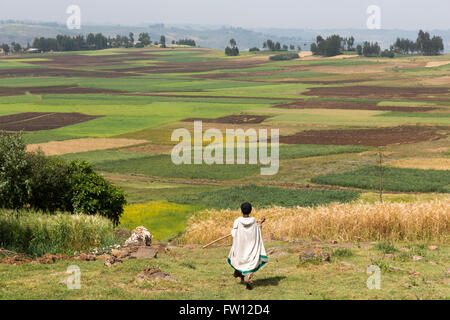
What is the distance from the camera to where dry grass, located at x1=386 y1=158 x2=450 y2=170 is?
190 ft

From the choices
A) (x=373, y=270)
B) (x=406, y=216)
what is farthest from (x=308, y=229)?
(x=373, y=270)

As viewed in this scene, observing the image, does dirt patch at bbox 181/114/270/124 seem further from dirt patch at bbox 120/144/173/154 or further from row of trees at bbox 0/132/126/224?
row of trees at bbox 0/132/126/224

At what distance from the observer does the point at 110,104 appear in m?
123

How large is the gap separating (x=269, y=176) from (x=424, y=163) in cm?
1596

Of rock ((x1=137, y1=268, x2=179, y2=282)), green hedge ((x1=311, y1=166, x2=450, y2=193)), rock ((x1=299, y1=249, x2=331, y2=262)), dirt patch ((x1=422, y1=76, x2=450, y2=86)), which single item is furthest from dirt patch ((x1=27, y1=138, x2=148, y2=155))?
dirt patch ((x1=422, y1=76, x2=450, y2=86))

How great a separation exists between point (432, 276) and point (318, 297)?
4156 millimetres

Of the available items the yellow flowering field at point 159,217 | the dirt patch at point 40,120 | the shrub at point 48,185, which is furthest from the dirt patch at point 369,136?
the shrub at point 48,185

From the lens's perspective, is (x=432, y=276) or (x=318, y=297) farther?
(x=432, y=276)

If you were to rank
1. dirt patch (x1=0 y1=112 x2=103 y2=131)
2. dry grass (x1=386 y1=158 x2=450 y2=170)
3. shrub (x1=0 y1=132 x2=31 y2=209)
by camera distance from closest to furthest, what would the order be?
shrub (x1=0 y1=132 x2=31 y2=209) → dry grass (x1=386 y1=158 x2=450 y2=170) → dirt patch (x1=0 y1=112 x2=103 y2=131)

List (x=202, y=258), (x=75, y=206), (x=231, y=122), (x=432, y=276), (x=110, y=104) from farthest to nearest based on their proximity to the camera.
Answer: (x=110, y=104) < (x=231, y=122) < (x=75, y=206) < (x=202, y=258) < (x=432, y=276)

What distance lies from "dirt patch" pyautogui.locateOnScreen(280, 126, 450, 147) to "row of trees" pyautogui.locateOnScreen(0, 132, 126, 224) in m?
45.7

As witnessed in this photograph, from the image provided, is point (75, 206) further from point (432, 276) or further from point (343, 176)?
point (343, 176)

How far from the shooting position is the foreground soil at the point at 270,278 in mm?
15477

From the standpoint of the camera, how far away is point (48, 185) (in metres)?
32.0
